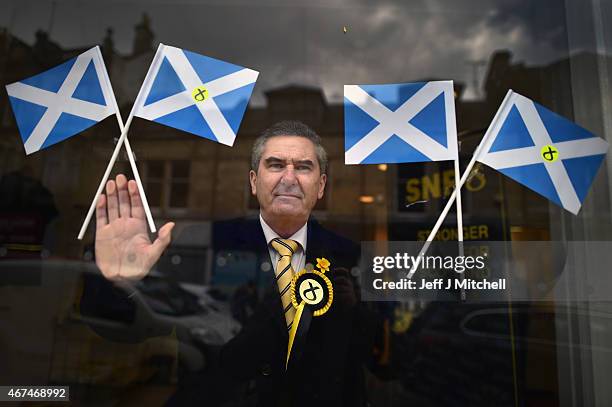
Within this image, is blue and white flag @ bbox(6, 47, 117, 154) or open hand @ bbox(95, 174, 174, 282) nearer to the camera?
open hand @ bbox(95, 174, 174, 282)

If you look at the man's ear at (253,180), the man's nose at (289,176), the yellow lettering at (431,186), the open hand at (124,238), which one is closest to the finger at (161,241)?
the open hand at (124,238)

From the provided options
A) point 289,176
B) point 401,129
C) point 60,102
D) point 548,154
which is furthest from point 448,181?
point 60,102

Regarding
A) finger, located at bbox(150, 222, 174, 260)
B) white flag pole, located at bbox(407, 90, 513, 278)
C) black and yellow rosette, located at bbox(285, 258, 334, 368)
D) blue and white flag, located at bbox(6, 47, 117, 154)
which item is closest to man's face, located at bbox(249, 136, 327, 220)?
black and yellow rosette, located at bbox(285, 258, 334, 368)

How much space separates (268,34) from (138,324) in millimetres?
1795

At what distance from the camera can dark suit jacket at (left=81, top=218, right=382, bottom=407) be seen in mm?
2316

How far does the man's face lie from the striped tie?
5.8 inches

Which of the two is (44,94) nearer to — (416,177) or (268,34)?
(268,34)

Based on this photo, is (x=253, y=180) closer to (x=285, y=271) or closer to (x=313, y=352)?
(x=285, y=271)

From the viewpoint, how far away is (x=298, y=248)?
2.45m

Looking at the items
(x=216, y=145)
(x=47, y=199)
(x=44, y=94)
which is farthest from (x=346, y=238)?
(x=44, y=94)

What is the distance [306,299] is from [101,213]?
1156 millimetres

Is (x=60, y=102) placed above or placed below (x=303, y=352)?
above

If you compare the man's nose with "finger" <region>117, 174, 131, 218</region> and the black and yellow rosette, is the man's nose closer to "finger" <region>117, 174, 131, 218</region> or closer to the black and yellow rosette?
the black and yellow rosette

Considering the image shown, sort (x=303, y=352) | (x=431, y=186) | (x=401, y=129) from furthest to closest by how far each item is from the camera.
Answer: (x=431, y=186), (x=401, y=129), (x=303, y=352)
